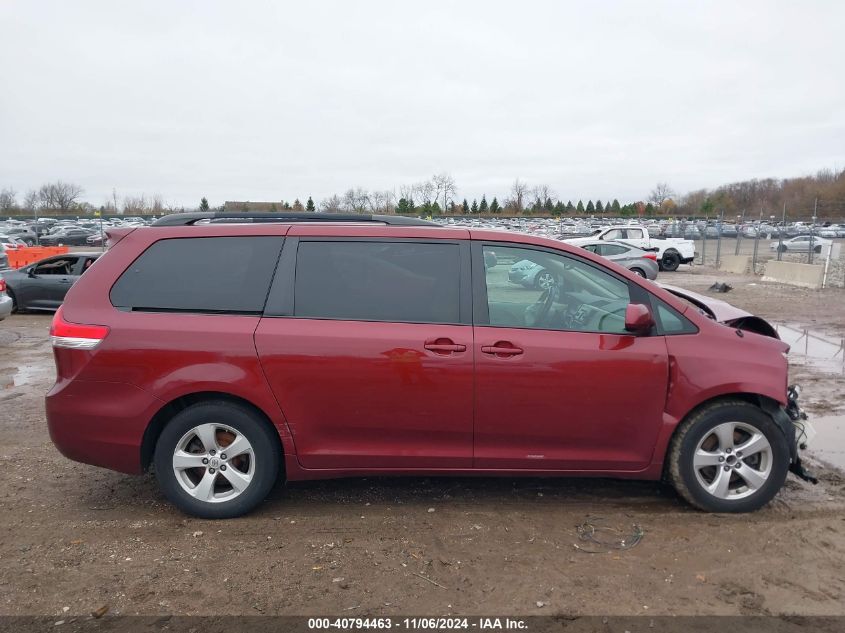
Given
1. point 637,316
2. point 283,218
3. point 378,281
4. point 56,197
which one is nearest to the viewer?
point 637,316

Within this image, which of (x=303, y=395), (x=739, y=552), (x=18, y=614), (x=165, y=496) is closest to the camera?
(x=18, y=614)

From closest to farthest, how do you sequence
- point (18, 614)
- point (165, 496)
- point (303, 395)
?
point (18, 614)
point (303, 395)
point (165, 496)

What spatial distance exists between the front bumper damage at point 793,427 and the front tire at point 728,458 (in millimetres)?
60

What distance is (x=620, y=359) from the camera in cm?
408

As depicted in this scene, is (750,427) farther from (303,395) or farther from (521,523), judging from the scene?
(303,395)

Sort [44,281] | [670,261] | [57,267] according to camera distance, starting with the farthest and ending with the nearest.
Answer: [670,261]
[57,267]
[44,281]

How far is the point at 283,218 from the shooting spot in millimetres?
4805

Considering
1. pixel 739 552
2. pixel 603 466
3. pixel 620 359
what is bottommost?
pixel 739 552

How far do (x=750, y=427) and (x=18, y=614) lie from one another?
410cm

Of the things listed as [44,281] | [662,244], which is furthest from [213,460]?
[662,244]

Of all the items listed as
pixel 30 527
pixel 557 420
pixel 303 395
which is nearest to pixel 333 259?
pixel 303 395

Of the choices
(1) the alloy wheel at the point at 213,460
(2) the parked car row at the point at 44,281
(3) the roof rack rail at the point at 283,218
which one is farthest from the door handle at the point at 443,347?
(2) the parked car row at the point at 44,281

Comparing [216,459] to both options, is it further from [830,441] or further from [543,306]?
[830,441]

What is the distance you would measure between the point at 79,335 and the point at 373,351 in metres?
1.78
